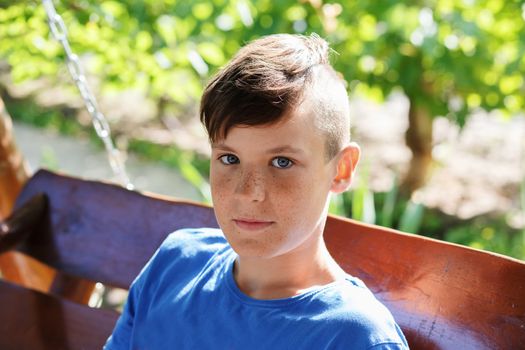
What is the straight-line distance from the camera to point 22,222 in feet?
7.59

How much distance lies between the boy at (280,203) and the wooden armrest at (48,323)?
0.66 metres

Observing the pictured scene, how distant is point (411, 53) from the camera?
327 centimetres

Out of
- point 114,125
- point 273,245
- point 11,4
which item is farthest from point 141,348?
point 114,125

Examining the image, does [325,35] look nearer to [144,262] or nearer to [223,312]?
[144,262]

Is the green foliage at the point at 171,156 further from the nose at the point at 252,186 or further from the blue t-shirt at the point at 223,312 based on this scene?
the nose at the point at 252,186

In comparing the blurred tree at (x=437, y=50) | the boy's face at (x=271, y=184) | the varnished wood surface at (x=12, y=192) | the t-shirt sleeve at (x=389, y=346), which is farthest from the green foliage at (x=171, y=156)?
the t-shirt sleeve at (x=389, y=346)

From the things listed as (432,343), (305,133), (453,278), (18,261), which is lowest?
(18,261)

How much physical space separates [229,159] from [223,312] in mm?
326

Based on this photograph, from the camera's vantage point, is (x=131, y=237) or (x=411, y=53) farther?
(x=411, y=53)

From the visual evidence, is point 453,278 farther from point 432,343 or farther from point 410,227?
point 410,227

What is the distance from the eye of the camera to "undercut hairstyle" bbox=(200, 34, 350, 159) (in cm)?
133

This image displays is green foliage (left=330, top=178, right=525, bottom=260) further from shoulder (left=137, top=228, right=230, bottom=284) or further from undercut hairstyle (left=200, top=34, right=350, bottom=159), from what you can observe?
undercut hairstyle (left=200, top=34, right=350, bottom=159)

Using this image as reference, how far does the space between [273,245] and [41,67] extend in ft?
7.69

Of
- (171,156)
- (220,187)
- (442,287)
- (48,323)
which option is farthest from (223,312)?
(171,156)
